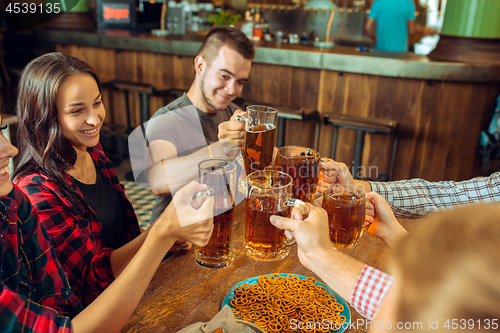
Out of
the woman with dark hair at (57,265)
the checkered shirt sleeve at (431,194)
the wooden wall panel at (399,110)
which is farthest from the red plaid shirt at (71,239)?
the wooden wall panel at (399,110)

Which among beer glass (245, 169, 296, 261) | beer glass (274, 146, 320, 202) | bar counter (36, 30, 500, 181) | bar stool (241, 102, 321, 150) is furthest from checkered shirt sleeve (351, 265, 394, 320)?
bar counter (36, 30, 500, 181)

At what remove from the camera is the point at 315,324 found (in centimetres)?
94

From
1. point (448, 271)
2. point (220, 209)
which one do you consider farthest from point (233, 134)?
point (448, 271)

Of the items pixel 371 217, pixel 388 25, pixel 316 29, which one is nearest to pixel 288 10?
pixel 316 29

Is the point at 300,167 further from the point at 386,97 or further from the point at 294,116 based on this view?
the point at 386,97

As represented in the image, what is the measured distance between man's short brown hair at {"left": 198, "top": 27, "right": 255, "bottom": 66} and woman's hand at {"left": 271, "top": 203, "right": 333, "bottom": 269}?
132cm

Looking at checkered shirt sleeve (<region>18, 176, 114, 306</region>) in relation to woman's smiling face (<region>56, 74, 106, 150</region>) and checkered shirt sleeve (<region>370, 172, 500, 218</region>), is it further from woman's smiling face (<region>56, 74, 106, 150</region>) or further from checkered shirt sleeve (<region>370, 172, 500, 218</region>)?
checkered shirt sleeve (<region>370, 172, 500, 218</region>)

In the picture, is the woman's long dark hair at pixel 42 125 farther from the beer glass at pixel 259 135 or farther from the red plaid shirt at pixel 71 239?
the beer glass at pixel 259 135

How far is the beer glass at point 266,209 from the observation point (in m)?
0.91

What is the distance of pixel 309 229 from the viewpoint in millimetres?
852

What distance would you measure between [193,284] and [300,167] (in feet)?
1.52

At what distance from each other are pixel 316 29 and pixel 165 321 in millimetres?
7382

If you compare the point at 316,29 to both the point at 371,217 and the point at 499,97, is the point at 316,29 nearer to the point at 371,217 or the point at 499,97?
the point at 499,97

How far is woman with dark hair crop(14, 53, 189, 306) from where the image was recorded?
118cm
